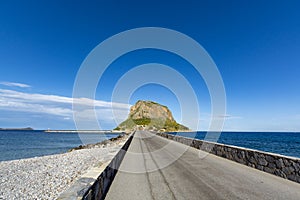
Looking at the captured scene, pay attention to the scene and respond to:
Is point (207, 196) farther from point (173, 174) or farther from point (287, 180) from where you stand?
point (287, 180)

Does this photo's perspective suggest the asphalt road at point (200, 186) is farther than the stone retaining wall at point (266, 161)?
No

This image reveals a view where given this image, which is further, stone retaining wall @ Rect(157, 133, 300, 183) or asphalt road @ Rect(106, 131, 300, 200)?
stone retaining wall @ Rect(157, 133, 300, 183)

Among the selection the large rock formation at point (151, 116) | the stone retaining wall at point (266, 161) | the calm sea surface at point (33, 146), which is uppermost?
the large rock formation at point (151, 116)

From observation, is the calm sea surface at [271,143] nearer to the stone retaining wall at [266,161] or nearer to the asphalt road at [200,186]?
the stone retaining wall at [266,161]

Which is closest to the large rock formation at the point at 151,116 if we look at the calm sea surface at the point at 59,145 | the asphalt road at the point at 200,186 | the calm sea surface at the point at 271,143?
the calm sea surface at the point at 271,143

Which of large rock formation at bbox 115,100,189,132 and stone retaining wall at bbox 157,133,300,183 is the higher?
large rock formation at bbox 115,100,189,132

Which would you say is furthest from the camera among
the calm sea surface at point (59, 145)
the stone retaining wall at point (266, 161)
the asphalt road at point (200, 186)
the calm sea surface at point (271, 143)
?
the calm sea surface at point (271, 143)

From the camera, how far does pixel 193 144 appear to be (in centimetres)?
1738

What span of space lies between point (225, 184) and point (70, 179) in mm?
5805

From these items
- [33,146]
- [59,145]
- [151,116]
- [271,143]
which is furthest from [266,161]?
[151,116]

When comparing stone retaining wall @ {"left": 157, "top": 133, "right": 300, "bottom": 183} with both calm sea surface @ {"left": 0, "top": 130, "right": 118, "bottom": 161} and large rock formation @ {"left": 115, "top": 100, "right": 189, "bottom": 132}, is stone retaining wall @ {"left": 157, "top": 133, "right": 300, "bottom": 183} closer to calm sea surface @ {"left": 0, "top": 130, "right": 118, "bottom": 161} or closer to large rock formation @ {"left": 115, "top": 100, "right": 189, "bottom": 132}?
calm sea surface @ {"left": 0, "top": 130, "right": 118, "bottom": 161}

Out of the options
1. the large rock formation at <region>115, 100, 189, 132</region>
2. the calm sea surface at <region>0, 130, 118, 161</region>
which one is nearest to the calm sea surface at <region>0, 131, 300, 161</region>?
the calm sea surface at <region>0, 130, 118, 161</region>

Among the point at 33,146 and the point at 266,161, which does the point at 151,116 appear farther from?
the point at 266,161

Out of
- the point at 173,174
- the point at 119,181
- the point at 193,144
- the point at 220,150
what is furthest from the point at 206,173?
the point at 193,144
